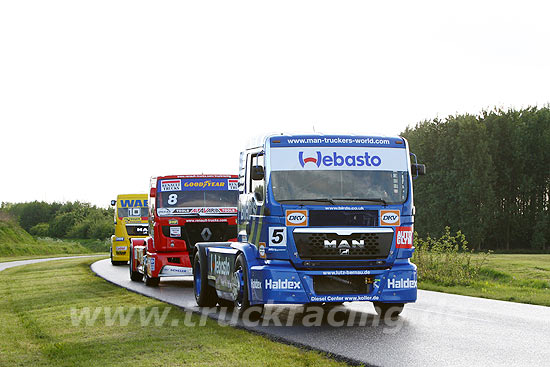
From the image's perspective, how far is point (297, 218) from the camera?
495 inches

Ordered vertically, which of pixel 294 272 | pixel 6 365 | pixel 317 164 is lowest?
pixel 6 365

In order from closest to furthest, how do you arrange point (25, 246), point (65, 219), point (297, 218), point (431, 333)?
point (431, 333), point (297, 218), point (25, 246), point (65, 219)

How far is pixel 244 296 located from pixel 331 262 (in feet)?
5.46

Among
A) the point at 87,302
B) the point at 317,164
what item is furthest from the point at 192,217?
the point at 317,164

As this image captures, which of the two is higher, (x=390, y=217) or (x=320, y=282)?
(x=390, y=217)

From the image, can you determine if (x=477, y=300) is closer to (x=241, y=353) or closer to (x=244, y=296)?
(x=244, y=296)

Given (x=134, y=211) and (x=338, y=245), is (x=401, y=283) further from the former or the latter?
(x=134, y=211)

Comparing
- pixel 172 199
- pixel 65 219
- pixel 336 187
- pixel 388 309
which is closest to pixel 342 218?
pixel 336 187

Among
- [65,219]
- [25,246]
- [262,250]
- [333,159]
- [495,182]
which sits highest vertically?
[495,182]

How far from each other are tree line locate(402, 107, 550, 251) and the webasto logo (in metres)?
58.1

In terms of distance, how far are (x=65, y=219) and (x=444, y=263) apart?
95.6 m

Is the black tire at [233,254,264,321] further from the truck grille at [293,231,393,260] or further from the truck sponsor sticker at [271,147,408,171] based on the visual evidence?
the truck sponsor sticker at [271,147,408,171]

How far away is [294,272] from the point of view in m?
12.5

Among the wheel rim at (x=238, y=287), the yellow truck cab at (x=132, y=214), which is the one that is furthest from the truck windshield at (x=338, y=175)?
the yellow truck cab at (x=132, y=214)
